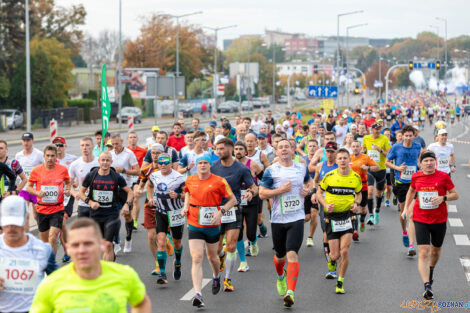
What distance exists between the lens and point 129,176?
13156mm

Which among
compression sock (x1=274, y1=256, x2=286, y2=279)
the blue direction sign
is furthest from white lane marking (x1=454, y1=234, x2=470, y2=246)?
the blue direction sign

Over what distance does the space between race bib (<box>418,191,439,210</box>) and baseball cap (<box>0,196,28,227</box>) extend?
5.58 metres

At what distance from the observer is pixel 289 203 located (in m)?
9.15

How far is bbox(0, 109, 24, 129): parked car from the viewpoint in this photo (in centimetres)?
4891

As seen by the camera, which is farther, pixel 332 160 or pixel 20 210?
pixel 332 160

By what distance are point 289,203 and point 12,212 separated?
448cm

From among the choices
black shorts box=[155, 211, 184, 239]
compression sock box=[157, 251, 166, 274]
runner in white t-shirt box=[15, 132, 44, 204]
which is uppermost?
runner in white t-shirt box=[15, 132, 44, 204]

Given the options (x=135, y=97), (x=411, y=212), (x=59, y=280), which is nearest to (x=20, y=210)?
(x=59, y=280)

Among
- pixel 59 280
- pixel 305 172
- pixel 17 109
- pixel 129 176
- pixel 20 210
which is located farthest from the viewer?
pixel 17 109

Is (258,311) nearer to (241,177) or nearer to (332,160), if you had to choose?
(241,177)

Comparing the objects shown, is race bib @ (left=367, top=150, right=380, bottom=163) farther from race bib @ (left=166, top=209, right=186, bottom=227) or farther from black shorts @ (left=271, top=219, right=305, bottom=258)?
black shorts @ (left=271, top=219, right=305, bottom=258)

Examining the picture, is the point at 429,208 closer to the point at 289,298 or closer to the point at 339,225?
the point at 339,225

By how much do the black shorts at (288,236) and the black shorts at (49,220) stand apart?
9.99 feet

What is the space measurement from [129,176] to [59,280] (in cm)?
889
